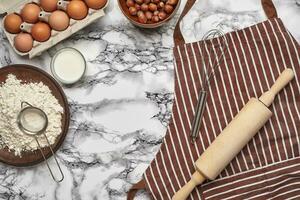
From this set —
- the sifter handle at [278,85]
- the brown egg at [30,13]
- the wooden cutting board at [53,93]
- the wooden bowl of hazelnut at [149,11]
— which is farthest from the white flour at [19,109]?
the sifter handle at [278,85]

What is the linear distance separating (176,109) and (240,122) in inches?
5.4

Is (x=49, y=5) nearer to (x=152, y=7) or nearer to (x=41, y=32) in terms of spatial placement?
(x=41, y=32)

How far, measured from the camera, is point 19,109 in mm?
1088

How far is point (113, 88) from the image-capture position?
114 cm

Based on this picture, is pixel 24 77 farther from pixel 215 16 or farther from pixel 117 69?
pixel 215 16

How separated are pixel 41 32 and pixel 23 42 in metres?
0.04

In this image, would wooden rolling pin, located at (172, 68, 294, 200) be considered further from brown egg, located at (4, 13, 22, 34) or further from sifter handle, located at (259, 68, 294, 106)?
brown egg, located at (4, 13, 22, 34)

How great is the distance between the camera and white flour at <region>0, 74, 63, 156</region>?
109cm

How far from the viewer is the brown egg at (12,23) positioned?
108 centimetres

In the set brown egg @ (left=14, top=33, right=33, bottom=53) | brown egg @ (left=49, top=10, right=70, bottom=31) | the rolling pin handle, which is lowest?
the rolling pin handle

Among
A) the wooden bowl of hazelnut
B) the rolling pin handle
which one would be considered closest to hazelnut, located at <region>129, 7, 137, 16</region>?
the wooden bowl of hazelnut

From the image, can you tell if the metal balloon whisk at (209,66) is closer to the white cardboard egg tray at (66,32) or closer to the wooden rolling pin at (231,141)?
the wooden rolling pin at (231,141)

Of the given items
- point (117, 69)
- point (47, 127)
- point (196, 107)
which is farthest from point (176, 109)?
point (47, 127)

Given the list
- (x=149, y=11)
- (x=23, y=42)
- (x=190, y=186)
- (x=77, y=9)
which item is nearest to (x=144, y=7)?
(x=149, y=11)
